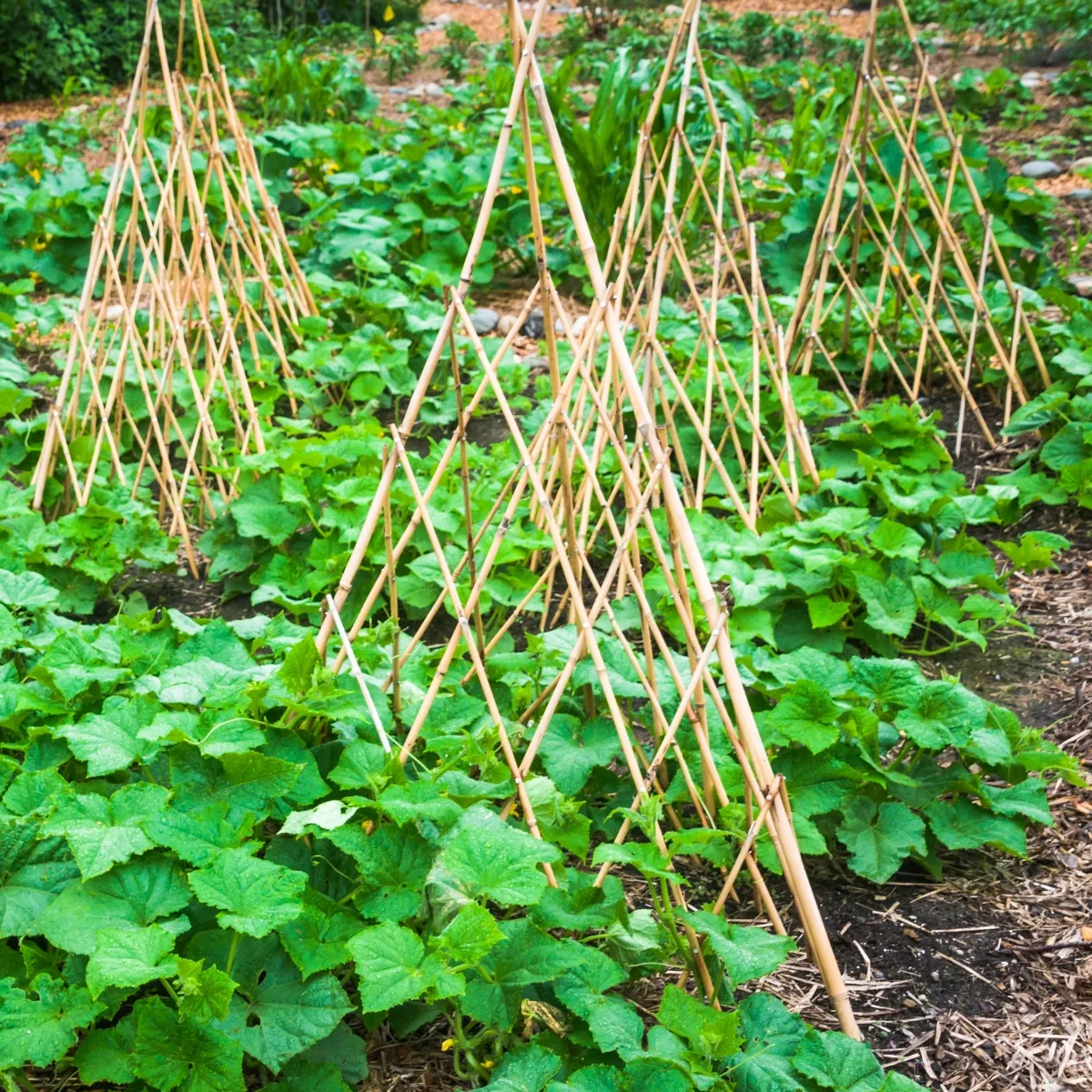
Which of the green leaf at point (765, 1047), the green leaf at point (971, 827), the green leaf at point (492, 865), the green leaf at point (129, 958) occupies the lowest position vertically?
the green leaf at point (971, 827)

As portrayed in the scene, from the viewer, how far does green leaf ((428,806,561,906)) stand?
4.53ft

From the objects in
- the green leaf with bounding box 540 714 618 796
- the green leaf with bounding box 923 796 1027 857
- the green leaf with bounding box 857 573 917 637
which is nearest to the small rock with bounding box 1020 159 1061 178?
the green leaf with bounding box 857 573 917 637

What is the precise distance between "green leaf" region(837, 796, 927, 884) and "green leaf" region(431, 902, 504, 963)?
727 mm

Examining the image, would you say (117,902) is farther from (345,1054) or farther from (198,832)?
(345,1054)

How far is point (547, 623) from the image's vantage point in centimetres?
257

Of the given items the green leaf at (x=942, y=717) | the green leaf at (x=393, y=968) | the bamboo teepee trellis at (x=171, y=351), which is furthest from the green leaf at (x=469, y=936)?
the bamboo teepee trellis at (x=171, y=351)

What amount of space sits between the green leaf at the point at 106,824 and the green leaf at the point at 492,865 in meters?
0.38

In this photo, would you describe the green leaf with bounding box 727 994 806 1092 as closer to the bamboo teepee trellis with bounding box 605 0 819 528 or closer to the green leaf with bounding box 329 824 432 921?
the green leaf with bounding box 329 824 432 921

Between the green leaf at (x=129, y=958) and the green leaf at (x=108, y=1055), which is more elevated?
the green leaf at (x=129, y=958)

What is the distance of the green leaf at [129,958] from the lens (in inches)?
49.7

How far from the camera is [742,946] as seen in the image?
1.46 m

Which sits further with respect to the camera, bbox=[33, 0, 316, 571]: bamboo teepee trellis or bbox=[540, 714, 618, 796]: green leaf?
bbox=[33, 0, 316, 571]: bamboo teepee trellis

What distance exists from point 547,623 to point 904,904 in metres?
1.01

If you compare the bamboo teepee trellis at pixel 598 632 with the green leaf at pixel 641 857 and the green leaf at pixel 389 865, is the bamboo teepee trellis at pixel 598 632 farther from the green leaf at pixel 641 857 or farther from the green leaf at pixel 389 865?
the green leaf at pixel 389 865
